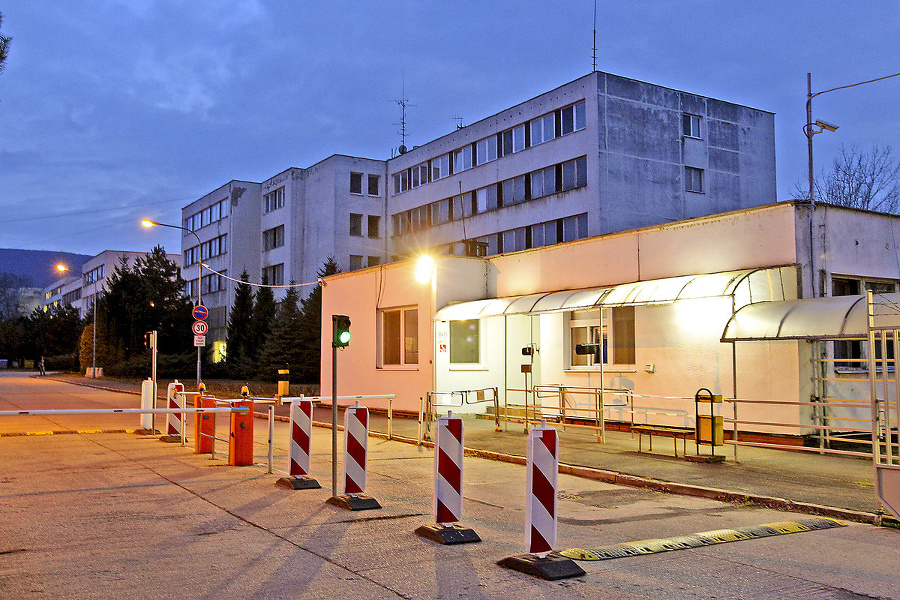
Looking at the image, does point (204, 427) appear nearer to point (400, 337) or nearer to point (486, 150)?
point (400, 337)

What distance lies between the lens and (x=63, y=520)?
27.7ft

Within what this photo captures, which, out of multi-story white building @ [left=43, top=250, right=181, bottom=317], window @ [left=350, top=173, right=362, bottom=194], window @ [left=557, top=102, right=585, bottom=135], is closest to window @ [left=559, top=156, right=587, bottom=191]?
window @ [left=557, top=102, right=585, bottom=135]

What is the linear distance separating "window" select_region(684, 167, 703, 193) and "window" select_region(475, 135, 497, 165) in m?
11.3

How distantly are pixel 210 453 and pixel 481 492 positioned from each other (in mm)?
5949

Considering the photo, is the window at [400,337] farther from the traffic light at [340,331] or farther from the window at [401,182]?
the window at [401,182]

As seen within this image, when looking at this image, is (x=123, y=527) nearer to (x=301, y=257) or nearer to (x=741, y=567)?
(x=741, y=567)

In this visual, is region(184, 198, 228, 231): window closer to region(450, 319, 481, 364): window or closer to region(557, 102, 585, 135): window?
region(557, 102, 585, 135): window

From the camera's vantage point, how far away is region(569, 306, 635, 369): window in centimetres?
1900

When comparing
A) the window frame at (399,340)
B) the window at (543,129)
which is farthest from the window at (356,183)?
the window frame at (399,340)

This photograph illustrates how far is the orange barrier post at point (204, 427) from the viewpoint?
13852 millimetres

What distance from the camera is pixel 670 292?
15.8 m


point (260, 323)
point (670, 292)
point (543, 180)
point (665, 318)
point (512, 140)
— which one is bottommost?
point (665, 318)

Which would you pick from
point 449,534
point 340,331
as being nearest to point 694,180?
point 340,331

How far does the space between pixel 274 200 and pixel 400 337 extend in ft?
140
